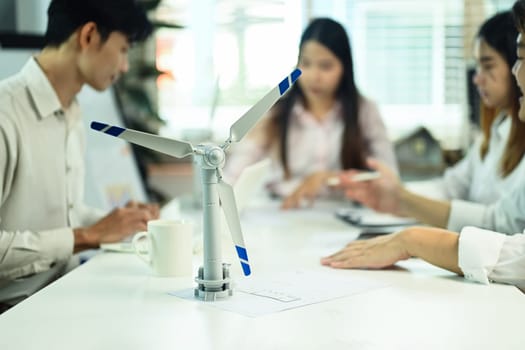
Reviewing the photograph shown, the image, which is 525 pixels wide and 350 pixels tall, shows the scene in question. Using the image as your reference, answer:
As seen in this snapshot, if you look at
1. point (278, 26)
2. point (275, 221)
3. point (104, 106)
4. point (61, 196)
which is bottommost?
point (275, 221)

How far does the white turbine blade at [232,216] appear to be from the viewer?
1.12 meters

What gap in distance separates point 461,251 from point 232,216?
0.47 metres

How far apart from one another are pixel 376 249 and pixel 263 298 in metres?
0.34

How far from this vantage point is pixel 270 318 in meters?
1.06

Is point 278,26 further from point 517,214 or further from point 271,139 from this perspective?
point 517,214

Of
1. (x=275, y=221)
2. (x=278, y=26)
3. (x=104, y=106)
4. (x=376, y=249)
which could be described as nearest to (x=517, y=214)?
(x=376, y=249)

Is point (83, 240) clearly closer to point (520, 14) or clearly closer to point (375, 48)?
point (520, 14)

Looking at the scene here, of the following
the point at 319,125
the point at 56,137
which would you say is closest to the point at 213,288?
the point at 56,137

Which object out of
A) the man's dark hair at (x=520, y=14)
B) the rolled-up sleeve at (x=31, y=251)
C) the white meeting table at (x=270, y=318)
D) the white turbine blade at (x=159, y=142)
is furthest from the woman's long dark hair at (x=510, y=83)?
the rolled-up sleeve at (x=31, y=251)

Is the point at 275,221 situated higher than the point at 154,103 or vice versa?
the point at 154,103

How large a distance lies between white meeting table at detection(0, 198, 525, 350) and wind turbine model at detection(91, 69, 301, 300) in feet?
0.18

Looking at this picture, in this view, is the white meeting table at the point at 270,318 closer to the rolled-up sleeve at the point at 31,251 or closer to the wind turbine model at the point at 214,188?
the wind turbine model at the point at 214,188

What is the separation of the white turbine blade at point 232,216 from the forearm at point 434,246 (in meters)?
0.42

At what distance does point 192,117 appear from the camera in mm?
3883
